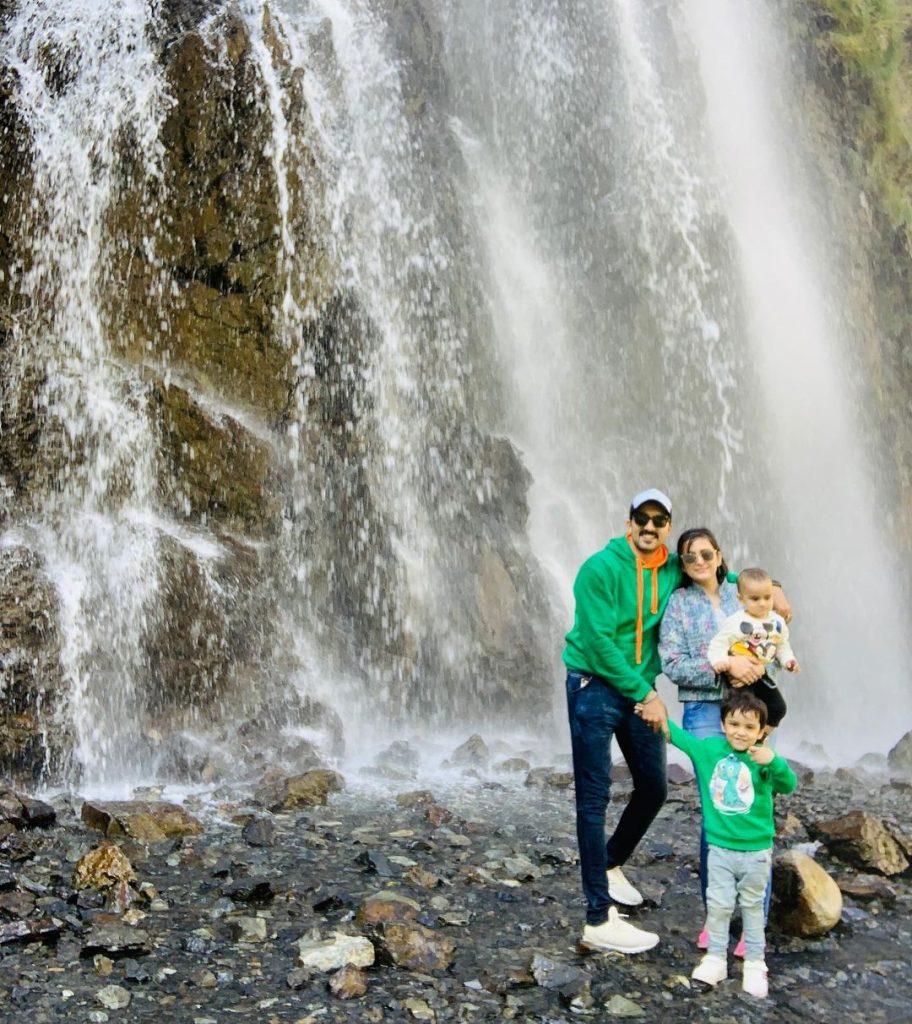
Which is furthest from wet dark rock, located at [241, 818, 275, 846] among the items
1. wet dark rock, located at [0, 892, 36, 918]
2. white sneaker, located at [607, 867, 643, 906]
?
white sneaker, located at [607, 867, 643, 906]

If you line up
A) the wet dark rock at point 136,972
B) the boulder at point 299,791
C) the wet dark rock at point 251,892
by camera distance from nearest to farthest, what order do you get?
the wet dark rock at point 136,972
the wet dark rock at point 251,892
the boulder at point 299,791

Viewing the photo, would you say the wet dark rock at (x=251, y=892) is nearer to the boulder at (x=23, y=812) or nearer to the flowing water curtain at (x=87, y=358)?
the boulder at (x=23, y=812)

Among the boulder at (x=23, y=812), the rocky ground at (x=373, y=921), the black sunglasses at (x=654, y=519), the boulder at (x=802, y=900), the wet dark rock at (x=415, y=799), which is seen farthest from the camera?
the wet dark rock at (x=415, y=799)

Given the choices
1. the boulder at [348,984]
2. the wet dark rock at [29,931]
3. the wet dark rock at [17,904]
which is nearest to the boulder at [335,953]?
the boulder at [348,984]

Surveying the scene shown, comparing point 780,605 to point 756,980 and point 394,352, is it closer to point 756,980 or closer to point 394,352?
point 756,980

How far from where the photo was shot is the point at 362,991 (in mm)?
4887

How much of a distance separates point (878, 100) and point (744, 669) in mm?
20724

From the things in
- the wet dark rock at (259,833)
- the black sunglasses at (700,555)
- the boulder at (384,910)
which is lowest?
the wet dark rock at (259,833)

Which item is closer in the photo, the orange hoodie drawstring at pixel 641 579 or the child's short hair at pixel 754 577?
the child's short hair at pixel 754 577

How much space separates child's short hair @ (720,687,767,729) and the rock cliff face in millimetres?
6819

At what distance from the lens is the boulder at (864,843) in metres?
6.89

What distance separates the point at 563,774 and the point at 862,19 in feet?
63.2

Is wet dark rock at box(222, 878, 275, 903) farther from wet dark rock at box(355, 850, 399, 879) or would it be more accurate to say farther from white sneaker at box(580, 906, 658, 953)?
white sneaker at box(580, 906, 658, 953)

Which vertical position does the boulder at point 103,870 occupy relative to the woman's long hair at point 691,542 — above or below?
below
